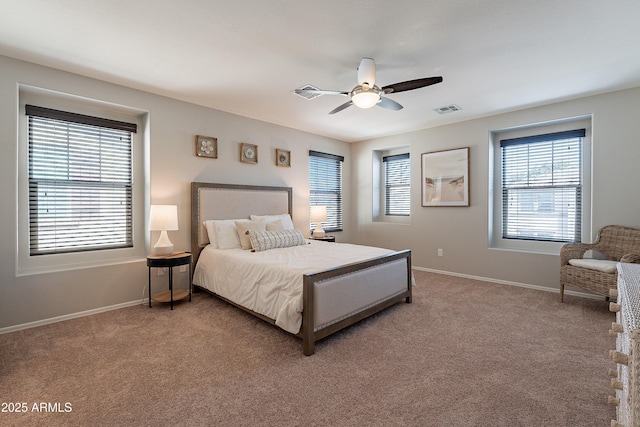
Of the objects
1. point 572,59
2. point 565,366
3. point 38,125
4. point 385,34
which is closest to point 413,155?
point 572,59

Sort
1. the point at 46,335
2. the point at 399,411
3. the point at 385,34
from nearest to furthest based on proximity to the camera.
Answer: the point at 399,411 → the point at 385,34 → the point at 46,335

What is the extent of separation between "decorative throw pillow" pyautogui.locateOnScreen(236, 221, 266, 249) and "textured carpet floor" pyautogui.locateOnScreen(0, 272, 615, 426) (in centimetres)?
89

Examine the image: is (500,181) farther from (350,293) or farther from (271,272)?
(271,272)

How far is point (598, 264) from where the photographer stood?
327 centimetres

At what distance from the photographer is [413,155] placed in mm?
5512

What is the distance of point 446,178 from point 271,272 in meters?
3.69

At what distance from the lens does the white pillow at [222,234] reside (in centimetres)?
385

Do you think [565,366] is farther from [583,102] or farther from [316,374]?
[583,102]

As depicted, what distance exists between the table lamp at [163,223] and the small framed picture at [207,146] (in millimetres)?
996

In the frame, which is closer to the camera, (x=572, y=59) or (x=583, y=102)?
(x=572, y=59)

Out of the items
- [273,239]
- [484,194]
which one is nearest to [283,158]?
[273,239]

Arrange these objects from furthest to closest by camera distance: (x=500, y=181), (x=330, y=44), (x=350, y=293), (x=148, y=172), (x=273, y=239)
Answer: (x=500, y=181), (x=273, y=239), (x=148, y=172), (x=350, y=293), (x=330, y=44)

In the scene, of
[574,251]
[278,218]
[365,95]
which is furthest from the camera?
[278,218]

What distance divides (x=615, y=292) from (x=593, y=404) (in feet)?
3.16
